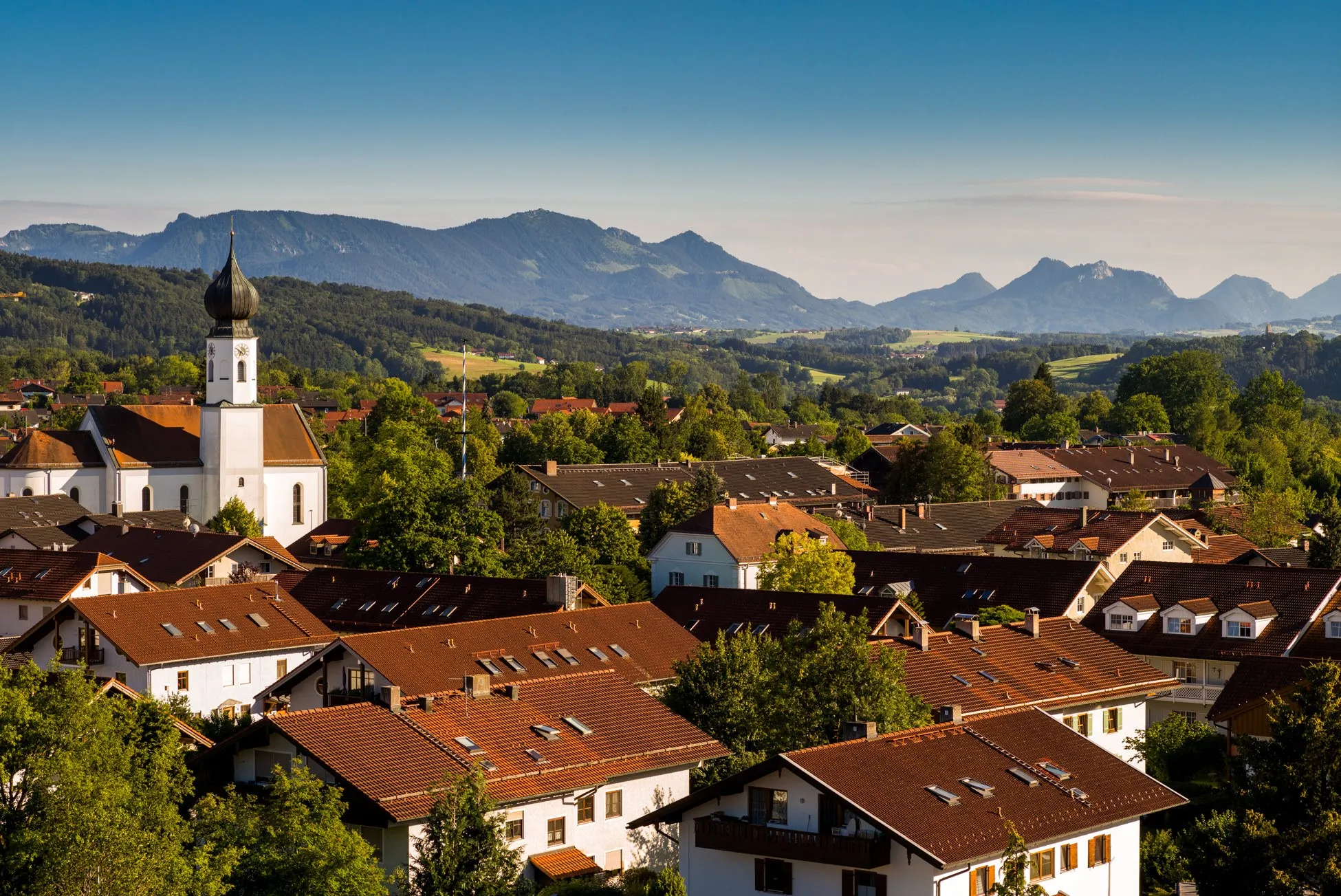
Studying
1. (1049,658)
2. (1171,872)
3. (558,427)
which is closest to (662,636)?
(1049,658)

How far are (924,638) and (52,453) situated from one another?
191ft

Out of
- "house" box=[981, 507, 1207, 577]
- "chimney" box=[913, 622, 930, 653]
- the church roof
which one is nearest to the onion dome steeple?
the church roof

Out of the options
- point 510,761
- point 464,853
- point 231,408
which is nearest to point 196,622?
point 510,761

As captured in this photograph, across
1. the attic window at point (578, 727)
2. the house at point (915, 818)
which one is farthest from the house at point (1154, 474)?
the house at point (915, 818)

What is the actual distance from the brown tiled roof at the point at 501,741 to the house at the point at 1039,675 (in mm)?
6807

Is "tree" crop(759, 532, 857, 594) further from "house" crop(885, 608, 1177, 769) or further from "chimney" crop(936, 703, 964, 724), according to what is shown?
"chimney" crop(936, 703, 964, 724)

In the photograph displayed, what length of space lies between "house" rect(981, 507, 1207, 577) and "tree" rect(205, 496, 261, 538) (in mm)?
33622

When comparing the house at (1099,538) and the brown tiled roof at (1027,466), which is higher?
the house at (1099,538)

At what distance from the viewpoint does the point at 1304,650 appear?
49.2m

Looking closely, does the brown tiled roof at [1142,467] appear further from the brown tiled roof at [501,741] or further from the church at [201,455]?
the brown tiled roof at [501,741]

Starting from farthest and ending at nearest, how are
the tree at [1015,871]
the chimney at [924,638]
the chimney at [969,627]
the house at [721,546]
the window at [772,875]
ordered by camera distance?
the house at [721,546]
the chimney at [969,627]
the chimney at [924,638]
the window at [772,875]
the tree at [1015,871]

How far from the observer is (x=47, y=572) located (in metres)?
57.6

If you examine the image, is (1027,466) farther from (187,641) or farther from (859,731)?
(859,731)

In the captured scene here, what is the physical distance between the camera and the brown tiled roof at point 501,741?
3044cm
